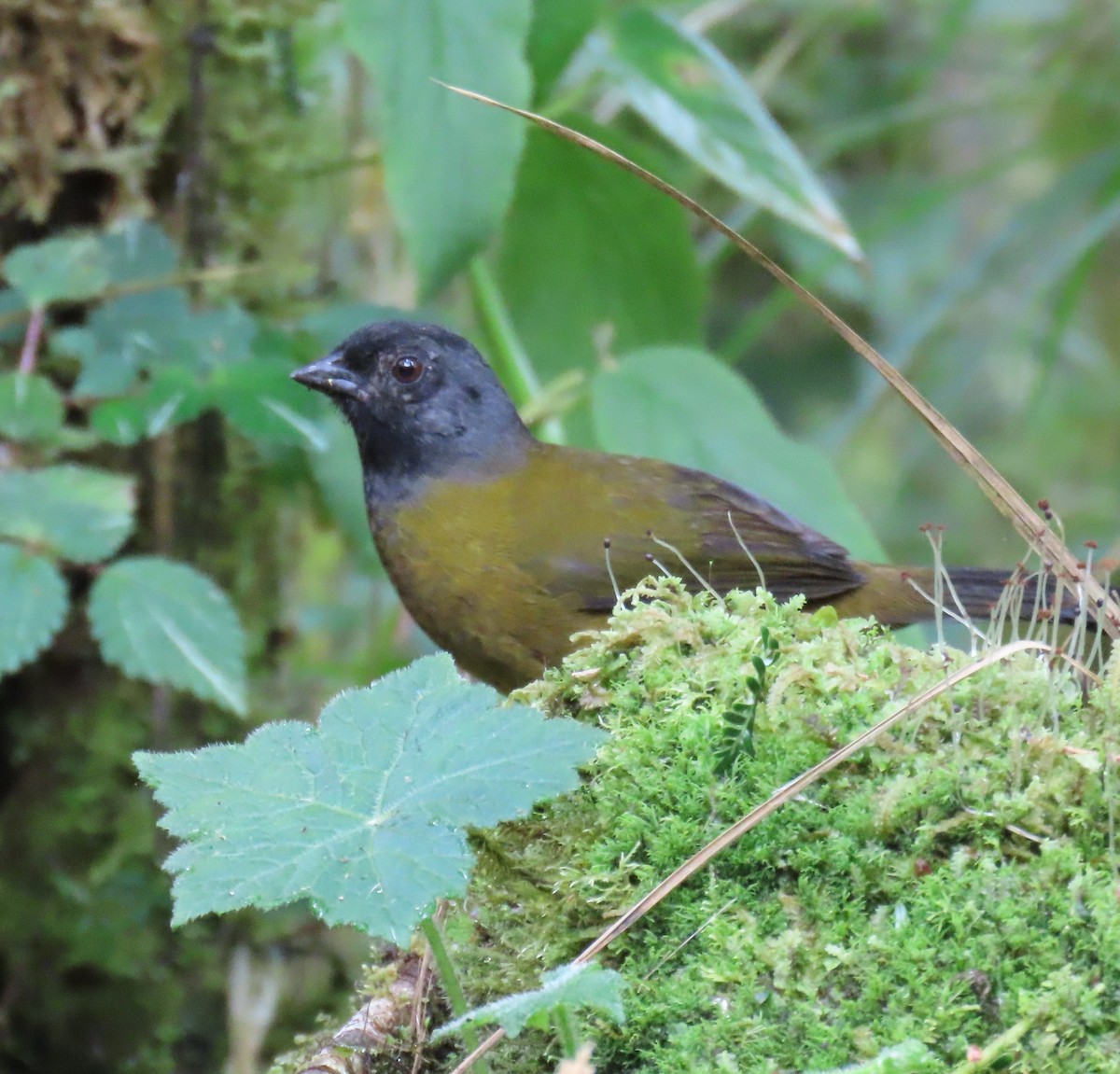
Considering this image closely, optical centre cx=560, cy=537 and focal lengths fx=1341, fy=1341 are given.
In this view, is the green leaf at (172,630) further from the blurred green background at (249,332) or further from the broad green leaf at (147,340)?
the broad green leaf at (147,340)

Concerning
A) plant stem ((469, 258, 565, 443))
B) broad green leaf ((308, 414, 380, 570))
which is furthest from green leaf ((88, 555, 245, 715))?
plant stem ((469, 258, 565, 443))

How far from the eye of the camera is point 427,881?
1.29 metres

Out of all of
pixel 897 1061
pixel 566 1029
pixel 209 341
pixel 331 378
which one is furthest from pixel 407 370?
pixel 897 1061

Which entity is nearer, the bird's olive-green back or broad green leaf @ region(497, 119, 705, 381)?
the bird's olive-green back

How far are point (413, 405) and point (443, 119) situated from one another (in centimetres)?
79

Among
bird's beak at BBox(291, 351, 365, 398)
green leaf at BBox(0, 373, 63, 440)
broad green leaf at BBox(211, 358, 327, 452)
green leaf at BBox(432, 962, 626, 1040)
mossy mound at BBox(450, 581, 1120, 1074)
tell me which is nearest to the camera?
green leaf at BBox(432, 962, 626, 1040)

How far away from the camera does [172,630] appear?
9.32 ft

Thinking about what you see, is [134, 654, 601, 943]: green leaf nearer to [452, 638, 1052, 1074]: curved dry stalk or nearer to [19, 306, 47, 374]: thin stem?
[452, 638, 1052, 1074]: curved dry stalk

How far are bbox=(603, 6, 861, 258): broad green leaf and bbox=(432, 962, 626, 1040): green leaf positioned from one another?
2252 millimetres

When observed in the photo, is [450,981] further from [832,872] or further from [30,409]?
[30,409]

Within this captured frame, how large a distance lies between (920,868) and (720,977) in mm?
231

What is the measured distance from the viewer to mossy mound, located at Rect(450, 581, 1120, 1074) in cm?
128

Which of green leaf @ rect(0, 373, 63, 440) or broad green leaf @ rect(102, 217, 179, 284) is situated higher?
broad green leaf @ rect(102, 217, 179, 284)

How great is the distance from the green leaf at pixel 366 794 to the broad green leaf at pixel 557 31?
2182 millimetres
